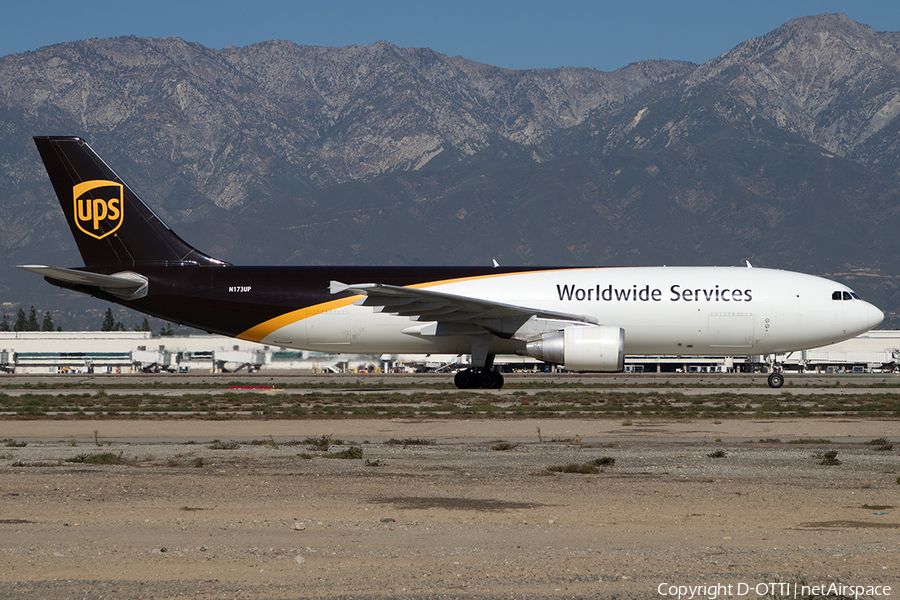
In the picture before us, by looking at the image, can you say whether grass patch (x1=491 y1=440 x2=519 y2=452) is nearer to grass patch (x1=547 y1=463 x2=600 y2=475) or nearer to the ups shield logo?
grass patch (x1=547 y1=463 x2=600 y2=475)

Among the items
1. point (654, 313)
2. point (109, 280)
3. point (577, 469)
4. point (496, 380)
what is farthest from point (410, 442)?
point (109, 280)

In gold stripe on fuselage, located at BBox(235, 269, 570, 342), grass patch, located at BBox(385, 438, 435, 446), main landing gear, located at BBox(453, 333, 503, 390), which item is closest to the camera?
grass patch, located at BBox(385, 438, 435, 446)

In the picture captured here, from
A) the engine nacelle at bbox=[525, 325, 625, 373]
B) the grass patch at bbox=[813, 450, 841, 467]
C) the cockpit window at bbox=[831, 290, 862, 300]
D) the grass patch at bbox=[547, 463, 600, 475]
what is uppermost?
the cockpit window at bbox=[831, 290, 862, 300]

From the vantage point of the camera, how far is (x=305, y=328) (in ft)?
112

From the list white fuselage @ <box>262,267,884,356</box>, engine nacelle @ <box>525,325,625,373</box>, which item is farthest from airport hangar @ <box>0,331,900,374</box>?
engine nacelle @ <box>525,325,625,373</box>

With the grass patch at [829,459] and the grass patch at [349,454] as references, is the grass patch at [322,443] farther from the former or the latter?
the grass patch at [829,459]

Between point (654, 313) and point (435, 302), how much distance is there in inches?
301

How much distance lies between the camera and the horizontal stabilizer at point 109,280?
3241cm

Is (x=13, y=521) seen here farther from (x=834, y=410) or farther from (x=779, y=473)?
→ (x=834, y=410)

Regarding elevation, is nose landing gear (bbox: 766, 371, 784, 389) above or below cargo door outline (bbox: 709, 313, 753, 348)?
below

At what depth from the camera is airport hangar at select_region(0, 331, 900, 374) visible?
10406 cm

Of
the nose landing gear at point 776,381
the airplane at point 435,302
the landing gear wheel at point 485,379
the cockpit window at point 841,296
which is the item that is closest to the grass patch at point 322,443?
the airplane at point 435,302

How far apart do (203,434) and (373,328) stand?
14.0 metres

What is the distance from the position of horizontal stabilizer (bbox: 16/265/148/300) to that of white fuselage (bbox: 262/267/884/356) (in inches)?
200
